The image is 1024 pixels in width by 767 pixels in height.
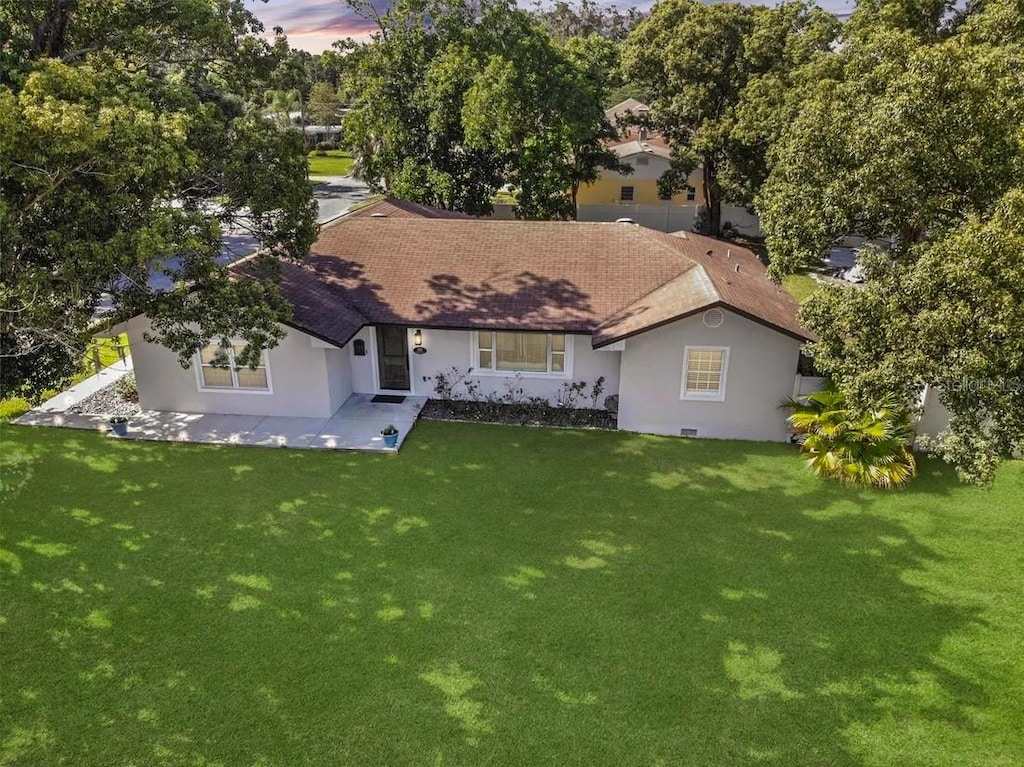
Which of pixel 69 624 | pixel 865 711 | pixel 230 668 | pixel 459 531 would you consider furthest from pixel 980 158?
pixel 69 624

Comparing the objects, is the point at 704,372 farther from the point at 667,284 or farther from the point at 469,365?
the point at 469,365

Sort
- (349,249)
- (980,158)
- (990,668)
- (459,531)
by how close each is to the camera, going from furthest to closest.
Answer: (349,249) < (459,531) < (980,158) < (990,668)

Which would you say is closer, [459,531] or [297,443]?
[459,531]

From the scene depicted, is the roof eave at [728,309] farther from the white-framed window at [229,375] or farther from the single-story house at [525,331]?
the white-framed window at [229,375]

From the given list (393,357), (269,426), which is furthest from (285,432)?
(393,357)

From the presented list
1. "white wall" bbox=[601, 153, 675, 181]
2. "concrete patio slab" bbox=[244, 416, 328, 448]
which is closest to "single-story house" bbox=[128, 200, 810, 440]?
"concrete patio slab" bbox=[244, 416, 328, 448]

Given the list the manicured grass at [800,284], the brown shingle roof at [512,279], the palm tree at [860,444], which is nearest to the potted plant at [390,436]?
the brown shingle roof at [512,279]

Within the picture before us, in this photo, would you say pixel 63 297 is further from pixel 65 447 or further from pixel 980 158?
pixel 980 158

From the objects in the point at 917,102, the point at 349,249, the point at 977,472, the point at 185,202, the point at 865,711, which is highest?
the point at 917,102
